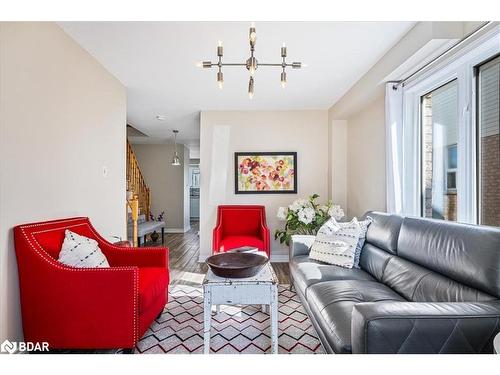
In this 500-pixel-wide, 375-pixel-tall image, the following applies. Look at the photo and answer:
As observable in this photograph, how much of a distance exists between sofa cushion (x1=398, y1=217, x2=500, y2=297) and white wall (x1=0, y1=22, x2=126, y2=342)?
8.70 feet

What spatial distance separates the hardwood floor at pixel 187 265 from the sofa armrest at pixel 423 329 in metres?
2.37

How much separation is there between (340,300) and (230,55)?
231 cm

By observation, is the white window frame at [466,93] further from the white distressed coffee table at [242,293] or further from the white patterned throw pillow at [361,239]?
the white distressed coffee table at [242,293]

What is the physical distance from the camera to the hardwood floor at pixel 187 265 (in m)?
3.61

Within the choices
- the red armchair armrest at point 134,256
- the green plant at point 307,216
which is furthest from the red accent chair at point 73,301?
the green plant at point 307,216

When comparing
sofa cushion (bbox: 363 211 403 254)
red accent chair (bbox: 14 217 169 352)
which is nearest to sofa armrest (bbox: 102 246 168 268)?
red accent chair (bbox: 14 217 169 352)

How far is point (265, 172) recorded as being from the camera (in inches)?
180

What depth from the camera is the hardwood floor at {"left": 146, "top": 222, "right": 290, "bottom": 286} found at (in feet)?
11.8

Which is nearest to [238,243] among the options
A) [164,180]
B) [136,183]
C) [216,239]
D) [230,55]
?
[216,239]

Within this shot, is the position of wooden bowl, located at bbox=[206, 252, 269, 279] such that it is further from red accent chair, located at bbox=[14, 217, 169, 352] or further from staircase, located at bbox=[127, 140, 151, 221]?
staircase, located at bbox=[127, 140, 151, 221]

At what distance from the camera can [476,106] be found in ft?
6.80

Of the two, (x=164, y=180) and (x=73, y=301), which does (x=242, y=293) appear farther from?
(x=164, y=180)
